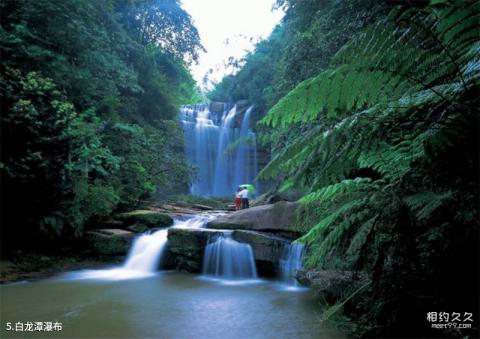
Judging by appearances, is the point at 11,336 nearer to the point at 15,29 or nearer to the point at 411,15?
the point at 411,15

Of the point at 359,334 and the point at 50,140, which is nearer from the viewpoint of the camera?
the point at 359,334

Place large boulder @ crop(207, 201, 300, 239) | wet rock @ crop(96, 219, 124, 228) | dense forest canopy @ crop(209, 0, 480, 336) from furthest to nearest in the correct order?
1. wet rock @ crop(96, 219, 124, 228)
2. large boulder @ crop(207, 201, 300, 239)
3. dense forest canopy @ crop(209, 0, 480, 336)

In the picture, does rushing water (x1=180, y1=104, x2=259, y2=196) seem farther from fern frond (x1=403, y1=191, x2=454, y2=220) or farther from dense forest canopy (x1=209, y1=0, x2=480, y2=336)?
fern frond (x1=403, y1=191, x2=454, y2=220)

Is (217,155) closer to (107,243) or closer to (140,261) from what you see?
(107,243)

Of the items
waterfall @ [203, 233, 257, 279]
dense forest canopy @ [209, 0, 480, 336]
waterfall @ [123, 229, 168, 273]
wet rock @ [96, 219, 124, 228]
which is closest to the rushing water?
wet rock @ [96, 219, 124, 228]

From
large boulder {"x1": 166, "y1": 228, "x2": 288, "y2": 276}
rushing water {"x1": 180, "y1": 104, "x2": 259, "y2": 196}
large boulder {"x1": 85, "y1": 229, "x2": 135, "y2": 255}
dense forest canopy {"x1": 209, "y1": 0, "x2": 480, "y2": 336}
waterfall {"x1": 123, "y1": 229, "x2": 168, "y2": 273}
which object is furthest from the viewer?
rushing water {"x1": 180, "y1": 104, "x2": 259, "y2": 196}

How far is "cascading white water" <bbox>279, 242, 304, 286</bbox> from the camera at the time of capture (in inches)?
242

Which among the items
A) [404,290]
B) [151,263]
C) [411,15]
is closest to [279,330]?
[404,290]

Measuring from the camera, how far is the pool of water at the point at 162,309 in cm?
345

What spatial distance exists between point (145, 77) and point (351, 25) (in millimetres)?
9483

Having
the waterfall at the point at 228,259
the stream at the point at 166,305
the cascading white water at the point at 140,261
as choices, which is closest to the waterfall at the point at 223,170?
the cascading white water at the point at 140,261

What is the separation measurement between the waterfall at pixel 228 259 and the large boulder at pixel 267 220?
1.84ft

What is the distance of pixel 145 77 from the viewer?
42.2 ft

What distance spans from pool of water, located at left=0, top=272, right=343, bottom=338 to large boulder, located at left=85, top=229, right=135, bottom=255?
1.77 m
